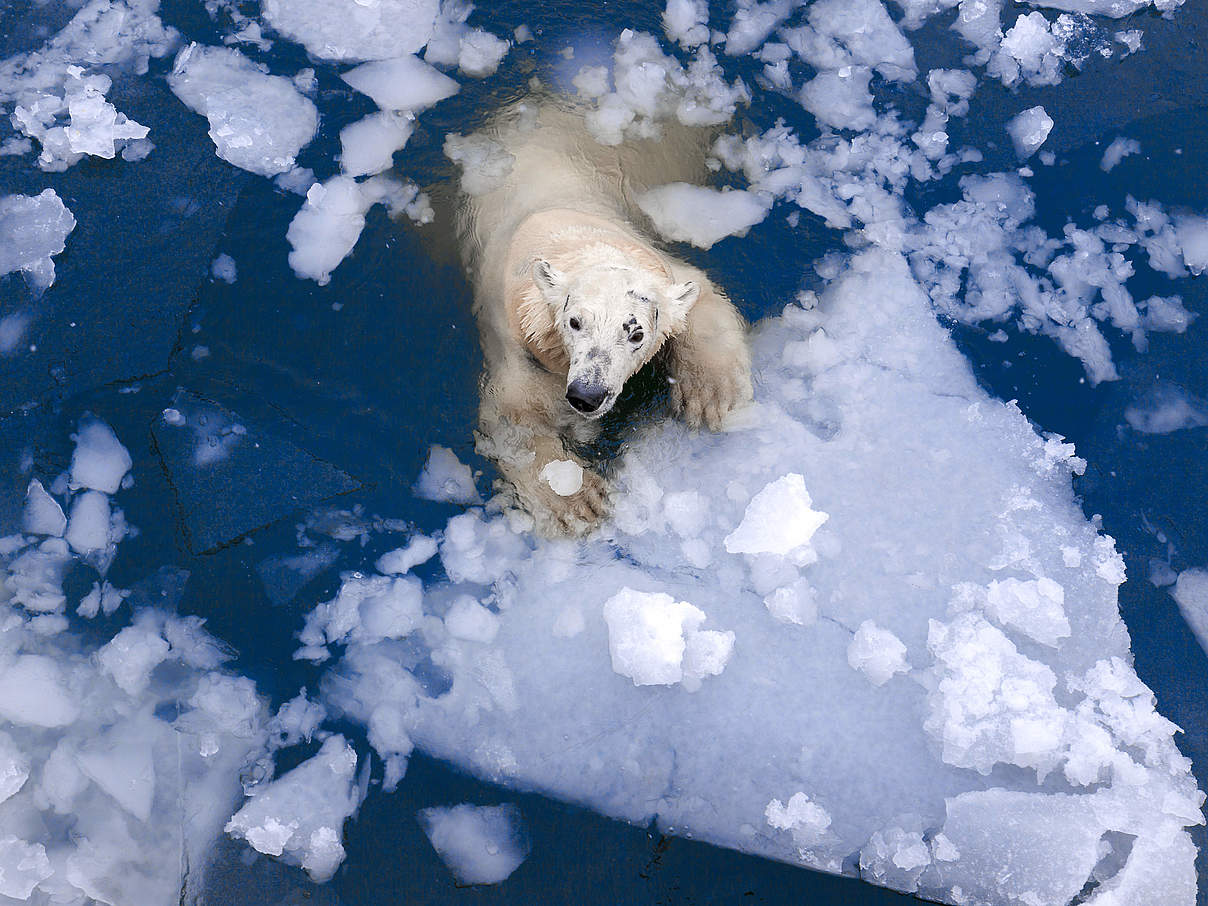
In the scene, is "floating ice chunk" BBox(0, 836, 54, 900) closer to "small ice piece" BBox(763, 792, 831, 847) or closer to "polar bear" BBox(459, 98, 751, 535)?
"polar bear" BBox(459, 98, 751, 535)

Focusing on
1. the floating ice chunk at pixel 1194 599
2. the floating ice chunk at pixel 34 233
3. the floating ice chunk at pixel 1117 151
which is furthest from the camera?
the floating ice chunk at pixel 1117 151

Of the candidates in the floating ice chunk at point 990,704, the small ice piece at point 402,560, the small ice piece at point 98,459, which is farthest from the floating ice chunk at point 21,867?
the floating ice chunk at point 990,704

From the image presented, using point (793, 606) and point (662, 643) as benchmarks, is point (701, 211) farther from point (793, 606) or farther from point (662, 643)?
point (662, 643)

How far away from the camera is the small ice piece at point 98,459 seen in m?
4.26

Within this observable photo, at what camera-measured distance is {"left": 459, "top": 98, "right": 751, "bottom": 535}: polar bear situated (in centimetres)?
384

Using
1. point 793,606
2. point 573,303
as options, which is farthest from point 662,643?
point 573,303

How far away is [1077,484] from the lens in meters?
4.29

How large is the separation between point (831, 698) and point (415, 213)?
10.3 ft

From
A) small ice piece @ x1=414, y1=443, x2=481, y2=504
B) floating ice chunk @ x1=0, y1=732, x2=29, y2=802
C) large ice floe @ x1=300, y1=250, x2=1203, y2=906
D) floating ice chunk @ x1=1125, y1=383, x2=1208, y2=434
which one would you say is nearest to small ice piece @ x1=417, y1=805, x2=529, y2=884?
large ice floe @ x1=300, y1=250, x2=1203, y2=906

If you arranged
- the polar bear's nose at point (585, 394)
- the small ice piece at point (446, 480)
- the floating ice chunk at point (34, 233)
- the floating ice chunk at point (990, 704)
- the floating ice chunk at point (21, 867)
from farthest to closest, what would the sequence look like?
the floating ice chunk at point (34, 233) → the small ice piece at point (446, 480) → the floating ice chunk at point (990, 704) → the floating ice chunk at point (21, 867) → the polar bear's nose at point (585, 394)

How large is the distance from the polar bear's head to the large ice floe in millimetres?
704

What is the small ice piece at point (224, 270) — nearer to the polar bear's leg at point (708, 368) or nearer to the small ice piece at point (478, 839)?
the polar bear's leg at point (708, 368)

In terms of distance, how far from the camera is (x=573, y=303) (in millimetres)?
3822

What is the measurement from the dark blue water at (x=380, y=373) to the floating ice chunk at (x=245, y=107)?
87 millimetres
